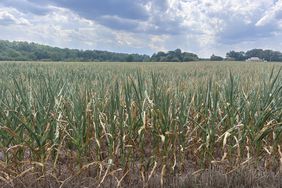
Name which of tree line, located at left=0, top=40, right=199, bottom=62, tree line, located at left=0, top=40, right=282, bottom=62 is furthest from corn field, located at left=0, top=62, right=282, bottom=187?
tree line, located at left=0, top=40, right=199, bottom=62

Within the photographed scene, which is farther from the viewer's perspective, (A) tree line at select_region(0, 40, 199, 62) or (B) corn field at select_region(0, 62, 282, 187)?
(A) tree line at select_region(0, 40, 199, 62)

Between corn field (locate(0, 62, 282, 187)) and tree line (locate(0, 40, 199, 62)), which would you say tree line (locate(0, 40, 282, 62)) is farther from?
corn field (locate(0, 62, 282, 187))

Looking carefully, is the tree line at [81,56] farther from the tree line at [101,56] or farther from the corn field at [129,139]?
the corn field at [129,139]

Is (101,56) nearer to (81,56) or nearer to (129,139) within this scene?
(81,56)

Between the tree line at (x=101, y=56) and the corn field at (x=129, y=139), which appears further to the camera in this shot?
the tree line at (x=101, y=56)

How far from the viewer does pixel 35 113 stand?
283 cm

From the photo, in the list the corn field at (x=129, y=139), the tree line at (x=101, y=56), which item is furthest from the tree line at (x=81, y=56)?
the corn field at (x=129, y=139)

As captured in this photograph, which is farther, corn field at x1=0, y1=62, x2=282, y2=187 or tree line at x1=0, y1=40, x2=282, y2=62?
tree line at x1=0, y1=40, x2=282, y2=62

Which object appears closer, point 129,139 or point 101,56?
point 129,139

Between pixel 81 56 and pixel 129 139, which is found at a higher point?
pixel 81 56

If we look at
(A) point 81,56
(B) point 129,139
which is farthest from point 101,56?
(B) point 129,139

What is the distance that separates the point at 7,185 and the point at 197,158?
6.87ft

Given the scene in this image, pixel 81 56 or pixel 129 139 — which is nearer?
pixel 129 139

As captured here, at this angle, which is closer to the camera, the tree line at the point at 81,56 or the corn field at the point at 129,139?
the corn field at the point at 129,139
